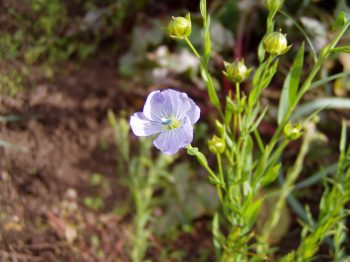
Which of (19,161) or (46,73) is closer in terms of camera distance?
(19,161)

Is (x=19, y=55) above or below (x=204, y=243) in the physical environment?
above

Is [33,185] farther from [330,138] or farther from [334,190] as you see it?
[330,138]

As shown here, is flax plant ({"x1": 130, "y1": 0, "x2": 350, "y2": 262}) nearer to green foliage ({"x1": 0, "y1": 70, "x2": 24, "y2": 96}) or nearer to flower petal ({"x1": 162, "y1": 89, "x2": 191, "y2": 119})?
flower petal ({"x1": 162, "y1": 89, "x2": 191, "y2": 119})

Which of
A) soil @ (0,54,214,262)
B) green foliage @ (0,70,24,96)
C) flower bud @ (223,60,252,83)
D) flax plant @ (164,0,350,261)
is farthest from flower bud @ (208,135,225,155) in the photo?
green foliage @ (0,70,24,96)

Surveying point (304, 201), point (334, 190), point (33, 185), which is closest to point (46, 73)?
point (33, 185)

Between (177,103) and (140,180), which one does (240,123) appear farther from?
(140,180)

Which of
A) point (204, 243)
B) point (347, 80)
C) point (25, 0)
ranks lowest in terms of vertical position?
point (204, 243)
